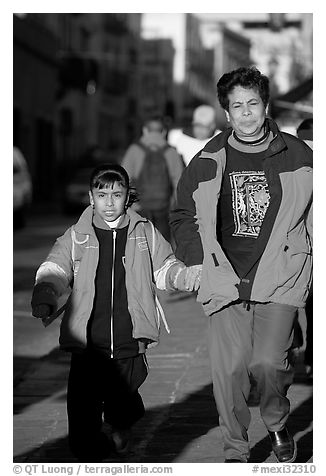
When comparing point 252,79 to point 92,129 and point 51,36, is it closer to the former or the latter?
point 51,36

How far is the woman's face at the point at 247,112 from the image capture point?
17.2ft

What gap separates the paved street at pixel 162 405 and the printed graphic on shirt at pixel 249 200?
1.23m

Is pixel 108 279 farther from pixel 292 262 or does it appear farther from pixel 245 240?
pixel 292 262

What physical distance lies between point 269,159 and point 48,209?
3227cm

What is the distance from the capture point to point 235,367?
17.8 feet

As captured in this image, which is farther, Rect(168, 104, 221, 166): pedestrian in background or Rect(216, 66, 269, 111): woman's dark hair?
Rect(168, 104, 221, 166): pedestrian in background

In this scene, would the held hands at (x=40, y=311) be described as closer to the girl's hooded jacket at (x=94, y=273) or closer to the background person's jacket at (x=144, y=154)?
the girl's hooded jacket at (x=94, y=273)

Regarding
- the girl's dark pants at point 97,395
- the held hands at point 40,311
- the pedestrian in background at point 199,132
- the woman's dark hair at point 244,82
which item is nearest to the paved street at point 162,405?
the girl's dark pants at point 97,395

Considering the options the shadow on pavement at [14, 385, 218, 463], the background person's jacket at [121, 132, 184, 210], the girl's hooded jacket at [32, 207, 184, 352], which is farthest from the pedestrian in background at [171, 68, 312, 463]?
the background person's jacket at [121, 132, 184, 210]

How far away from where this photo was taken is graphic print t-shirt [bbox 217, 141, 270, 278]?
17.2 feet

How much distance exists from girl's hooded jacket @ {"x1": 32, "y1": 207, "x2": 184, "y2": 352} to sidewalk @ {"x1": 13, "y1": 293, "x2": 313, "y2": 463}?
3.03ft

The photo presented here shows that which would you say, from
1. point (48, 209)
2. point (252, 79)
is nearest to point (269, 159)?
point (252, 79)

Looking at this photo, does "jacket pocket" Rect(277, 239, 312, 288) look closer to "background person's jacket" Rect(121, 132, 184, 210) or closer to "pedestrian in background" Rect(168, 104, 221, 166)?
"background person's jacket" Rect(121, 132, 184, 210)

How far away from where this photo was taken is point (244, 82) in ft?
17.4
